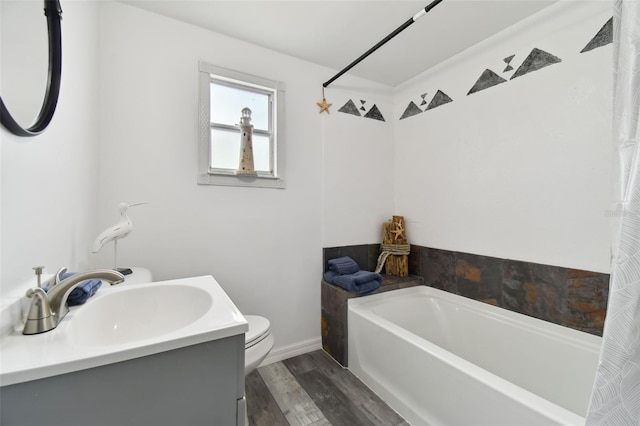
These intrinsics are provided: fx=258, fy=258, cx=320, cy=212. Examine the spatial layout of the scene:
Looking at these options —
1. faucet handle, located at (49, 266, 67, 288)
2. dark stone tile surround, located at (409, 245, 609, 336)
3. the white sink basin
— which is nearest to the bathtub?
dark stone tile surround, located at (409, 245, 609, 336)

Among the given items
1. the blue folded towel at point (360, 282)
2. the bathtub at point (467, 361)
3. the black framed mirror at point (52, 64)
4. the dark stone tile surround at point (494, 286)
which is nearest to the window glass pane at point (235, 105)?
the black framed mirror at point (52, 64)

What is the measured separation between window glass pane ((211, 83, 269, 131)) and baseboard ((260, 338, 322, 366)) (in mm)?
1809

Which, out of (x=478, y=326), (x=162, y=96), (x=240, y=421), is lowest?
(x=478, y=326)

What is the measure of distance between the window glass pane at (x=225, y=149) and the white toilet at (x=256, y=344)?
1157 mm

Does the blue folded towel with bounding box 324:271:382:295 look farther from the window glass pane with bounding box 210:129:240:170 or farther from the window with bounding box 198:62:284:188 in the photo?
the window glass pane with bounding box 210:129:240:170

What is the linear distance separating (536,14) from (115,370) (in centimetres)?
272

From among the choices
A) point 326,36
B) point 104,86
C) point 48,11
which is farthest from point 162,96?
point 326,36

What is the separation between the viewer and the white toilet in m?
1.35

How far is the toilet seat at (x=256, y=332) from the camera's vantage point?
141cm

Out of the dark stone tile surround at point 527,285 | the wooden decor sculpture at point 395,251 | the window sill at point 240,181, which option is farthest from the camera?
the wooden decor sculpture at point 395,251

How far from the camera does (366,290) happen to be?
6.41 feet

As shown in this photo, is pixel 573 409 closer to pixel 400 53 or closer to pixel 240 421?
pixel 240 421

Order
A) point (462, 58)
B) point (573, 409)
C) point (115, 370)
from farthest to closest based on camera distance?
point (462, 58) < point (573, 409) < point (115, 370)

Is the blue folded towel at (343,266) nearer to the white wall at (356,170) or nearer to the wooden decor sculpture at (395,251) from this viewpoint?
the white wall at (356,170)
